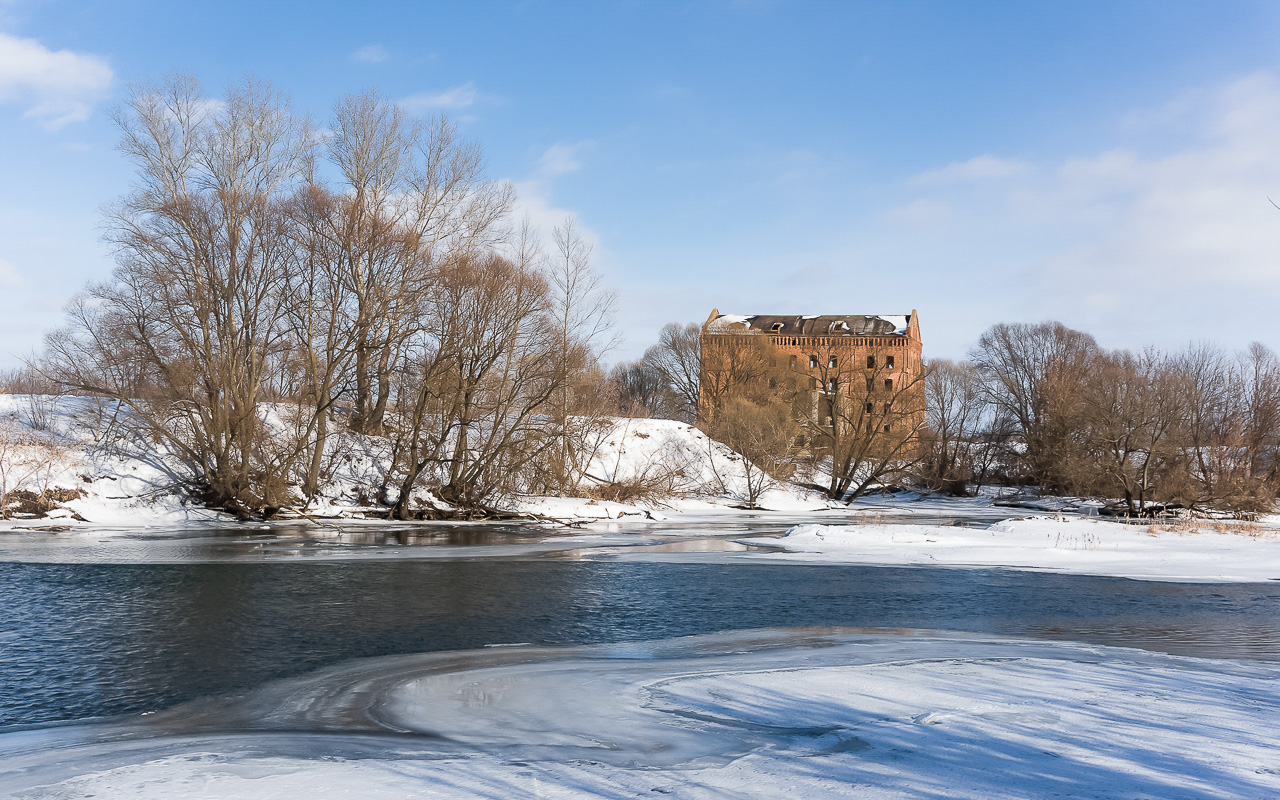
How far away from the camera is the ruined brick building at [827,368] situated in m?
47.1

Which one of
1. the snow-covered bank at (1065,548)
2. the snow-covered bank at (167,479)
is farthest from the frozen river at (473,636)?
the snow-covered bank at (167,479)

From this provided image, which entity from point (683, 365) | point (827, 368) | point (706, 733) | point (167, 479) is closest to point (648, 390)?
point (683, 365)

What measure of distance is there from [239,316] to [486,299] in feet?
24.9

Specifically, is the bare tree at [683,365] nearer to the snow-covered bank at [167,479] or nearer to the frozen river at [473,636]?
the snow-covered bank at [167,479]

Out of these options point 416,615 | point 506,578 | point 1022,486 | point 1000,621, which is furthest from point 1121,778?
point 1022,486

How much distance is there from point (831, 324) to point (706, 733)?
71747 millimetres

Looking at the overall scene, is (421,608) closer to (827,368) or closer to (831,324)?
(827,368)

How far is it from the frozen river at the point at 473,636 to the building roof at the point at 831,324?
57925mm

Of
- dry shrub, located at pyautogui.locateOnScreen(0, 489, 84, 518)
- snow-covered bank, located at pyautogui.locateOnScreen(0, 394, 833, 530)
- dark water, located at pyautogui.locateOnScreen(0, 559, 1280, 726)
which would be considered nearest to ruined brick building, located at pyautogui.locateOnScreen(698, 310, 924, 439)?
snow-covered bank, located at pyautogui.locateOnScreen(0, 394, 833, 530)

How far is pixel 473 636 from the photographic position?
9.73m

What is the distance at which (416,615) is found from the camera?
36.2 ft

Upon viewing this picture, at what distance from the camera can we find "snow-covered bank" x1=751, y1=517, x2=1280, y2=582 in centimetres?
1720

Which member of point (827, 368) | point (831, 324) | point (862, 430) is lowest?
point (862, 430)

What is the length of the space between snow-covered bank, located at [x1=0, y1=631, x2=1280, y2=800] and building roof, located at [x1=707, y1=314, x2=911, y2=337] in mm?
64683
